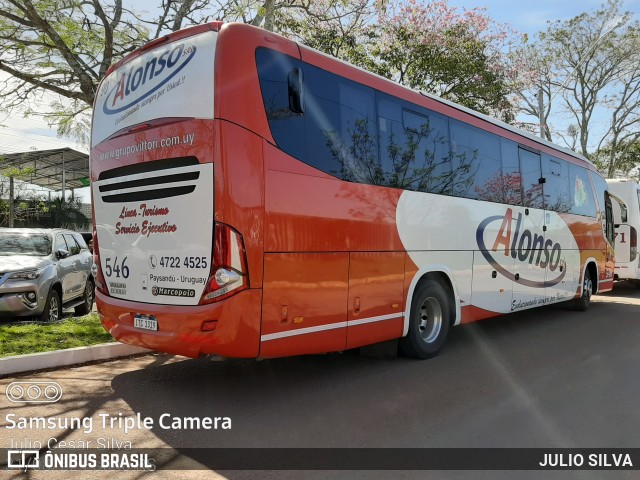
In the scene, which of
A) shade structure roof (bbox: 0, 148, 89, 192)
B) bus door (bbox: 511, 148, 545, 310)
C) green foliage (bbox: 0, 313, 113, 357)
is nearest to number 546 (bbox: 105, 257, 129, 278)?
green foliage (bbox: 0, 313, 113, 357)

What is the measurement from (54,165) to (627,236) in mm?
26676

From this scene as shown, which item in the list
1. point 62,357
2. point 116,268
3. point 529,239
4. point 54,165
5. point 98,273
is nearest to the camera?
point 116,268

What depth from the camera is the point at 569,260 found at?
10523mm

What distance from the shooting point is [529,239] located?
9039 mm

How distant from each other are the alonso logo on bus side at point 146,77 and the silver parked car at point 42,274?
375 centimetres

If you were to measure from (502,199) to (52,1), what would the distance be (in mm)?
8395

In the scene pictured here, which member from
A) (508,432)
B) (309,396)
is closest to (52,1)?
(309,396)

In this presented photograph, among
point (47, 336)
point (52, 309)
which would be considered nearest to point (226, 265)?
point (47, 336)

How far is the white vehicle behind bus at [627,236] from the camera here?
14391 millimetres

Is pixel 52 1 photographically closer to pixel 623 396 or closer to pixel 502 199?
pixel 502 199

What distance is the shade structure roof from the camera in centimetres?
2338

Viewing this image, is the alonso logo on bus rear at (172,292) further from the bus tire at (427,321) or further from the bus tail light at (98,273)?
the bus tire at (427,321)

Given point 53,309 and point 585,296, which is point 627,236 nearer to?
point 585,296

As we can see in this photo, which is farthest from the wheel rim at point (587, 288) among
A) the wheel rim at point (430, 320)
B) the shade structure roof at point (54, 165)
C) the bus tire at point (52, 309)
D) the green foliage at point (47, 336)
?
the shade structure roof at point (54, 165)
